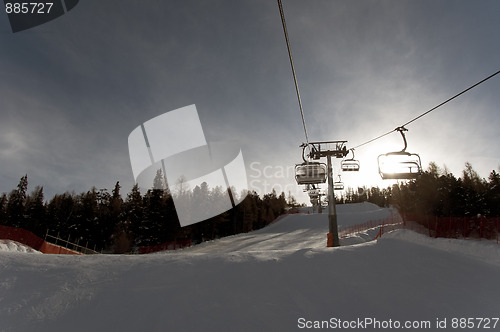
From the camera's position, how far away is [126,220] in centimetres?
5056

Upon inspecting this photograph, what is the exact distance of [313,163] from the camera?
480 inches

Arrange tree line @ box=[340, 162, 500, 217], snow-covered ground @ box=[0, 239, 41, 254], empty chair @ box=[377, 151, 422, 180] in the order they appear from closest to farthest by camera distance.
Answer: empty chair @ box=[377, 151, 422, 180] → snow-covered ground @ box=[0, 239, 41, 254] → tree line @ box=[340, 162, 500, 217]

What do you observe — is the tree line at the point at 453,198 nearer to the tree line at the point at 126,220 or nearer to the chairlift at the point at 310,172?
the chairlift at the point at 310,172

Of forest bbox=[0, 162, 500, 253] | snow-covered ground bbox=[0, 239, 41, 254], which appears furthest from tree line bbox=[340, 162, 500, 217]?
snow-covered ground bbox=[0, 239, 41, 254]

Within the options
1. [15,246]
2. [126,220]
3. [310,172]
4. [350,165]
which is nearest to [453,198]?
[350,165]

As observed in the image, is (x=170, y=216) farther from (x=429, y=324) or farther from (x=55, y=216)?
(x=429, y=324)

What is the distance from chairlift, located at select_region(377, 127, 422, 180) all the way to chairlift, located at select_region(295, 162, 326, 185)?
3722mm

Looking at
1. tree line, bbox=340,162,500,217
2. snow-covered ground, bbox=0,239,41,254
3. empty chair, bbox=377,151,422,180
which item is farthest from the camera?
tree line, bbox=340,162,500,217

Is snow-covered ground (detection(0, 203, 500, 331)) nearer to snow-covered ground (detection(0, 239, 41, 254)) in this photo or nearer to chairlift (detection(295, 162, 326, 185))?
chairlift (detection(295, 162, 326, 185))

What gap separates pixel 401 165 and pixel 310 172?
14.5 feet

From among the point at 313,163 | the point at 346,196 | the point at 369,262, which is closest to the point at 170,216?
the point at 313,163

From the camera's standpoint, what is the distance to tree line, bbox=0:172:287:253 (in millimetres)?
38031

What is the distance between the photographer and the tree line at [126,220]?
38.0 meters

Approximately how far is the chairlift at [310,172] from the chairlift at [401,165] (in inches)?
147
